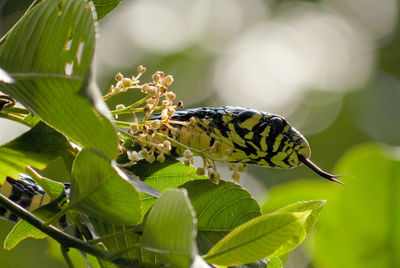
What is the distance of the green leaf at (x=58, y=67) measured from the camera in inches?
28.7

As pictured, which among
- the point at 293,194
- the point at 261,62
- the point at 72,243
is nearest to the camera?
the point at 72,243

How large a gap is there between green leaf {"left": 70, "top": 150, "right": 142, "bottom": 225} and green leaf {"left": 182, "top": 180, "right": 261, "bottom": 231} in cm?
26

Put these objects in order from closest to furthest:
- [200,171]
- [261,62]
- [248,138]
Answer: [200,171], [248,138], [261,62]

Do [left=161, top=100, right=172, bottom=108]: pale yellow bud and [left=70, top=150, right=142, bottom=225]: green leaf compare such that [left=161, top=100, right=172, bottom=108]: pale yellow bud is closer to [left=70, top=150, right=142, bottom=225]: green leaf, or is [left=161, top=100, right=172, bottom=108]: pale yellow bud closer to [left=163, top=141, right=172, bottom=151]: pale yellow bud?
[left=163, top=141, right=172, bottom=151]: pale yellow bud

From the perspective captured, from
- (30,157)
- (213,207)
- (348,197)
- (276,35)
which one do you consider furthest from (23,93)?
(276,35)

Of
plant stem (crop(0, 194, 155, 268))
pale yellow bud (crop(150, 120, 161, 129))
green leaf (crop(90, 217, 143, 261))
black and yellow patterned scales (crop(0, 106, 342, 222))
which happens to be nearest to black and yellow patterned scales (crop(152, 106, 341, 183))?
black and yellow patterned scales (crop(0, 106, 342, 222))

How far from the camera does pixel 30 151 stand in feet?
3.46

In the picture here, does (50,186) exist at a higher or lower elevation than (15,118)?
lower

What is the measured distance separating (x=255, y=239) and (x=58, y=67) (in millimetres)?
389

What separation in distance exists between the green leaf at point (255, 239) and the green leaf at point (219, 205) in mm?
258

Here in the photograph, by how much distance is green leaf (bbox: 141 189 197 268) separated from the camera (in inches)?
27.3

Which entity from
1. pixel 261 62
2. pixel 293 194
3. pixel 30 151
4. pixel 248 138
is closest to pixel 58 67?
pixel 30 151

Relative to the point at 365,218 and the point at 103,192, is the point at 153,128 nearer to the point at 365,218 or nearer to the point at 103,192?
the point at 103,192

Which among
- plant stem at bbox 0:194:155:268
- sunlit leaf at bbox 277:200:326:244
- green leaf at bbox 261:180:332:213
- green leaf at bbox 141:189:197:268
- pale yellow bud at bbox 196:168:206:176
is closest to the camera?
green leaf at bbox 141:189:197:268
